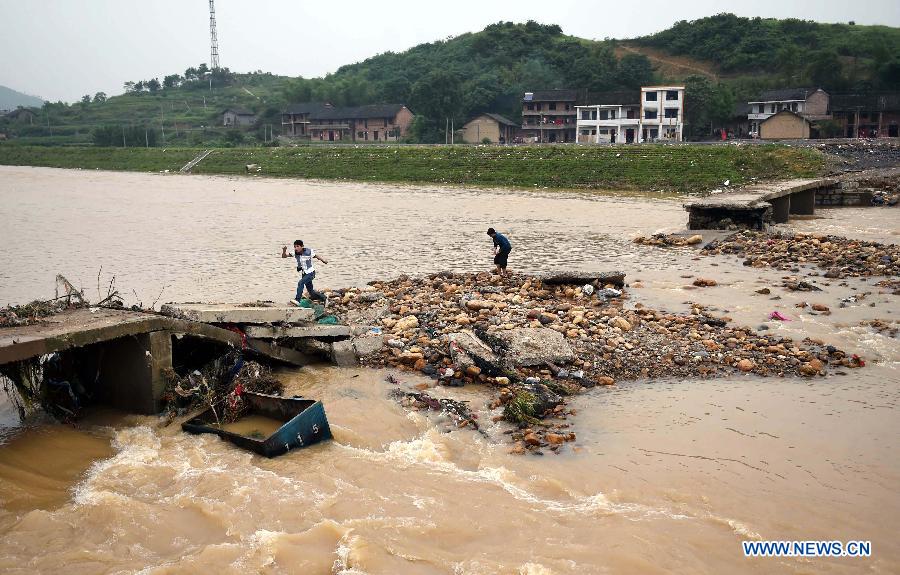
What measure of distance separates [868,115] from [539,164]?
1410 inches

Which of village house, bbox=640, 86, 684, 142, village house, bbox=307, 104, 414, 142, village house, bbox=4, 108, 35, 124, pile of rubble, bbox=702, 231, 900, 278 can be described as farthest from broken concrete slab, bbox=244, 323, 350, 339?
village house, bbox=4, 108, 35, 124

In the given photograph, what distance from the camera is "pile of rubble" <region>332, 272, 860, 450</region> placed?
9.88 meters

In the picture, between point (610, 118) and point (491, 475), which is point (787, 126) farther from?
point (491, 475)

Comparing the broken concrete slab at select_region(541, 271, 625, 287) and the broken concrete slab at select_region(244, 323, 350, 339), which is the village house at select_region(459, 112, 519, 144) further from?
the broken concrete slab at select_region(244, 323, 350, 339)

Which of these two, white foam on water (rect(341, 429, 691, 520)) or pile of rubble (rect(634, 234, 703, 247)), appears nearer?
white foam on water (rect(341, 429, 691, 520))

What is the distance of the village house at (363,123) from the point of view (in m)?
85.8

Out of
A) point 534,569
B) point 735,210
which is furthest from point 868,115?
point 534,569

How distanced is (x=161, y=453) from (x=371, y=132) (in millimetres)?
81632

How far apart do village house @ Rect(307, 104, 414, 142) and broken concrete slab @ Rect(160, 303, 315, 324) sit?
74.9m

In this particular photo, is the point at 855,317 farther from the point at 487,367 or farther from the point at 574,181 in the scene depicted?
the point at 574,181

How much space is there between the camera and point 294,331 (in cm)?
1066

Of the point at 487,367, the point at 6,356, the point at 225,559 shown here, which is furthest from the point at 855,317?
the point at 6,356

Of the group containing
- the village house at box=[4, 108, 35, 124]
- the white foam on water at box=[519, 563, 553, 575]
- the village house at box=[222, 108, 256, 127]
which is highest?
the village house at box=[4, 108, 35, 124]

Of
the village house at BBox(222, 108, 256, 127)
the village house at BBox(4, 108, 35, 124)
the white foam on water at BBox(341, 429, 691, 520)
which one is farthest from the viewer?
the village house at BBox(4, 108, 35, 124)
